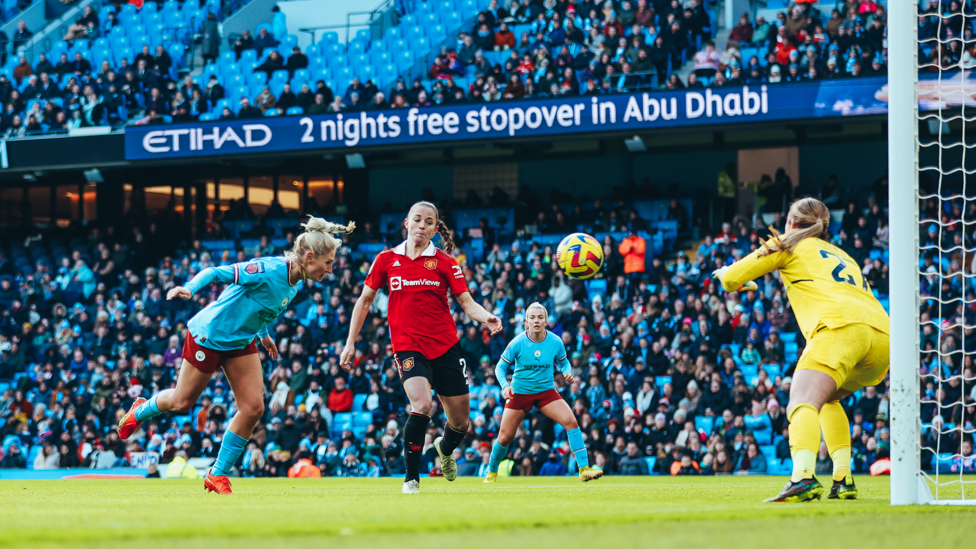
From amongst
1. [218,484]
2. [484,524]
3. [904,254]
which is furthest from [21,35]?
[484,524]

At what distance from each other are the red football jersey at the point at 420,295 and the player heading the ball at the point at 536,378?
341 centimetres

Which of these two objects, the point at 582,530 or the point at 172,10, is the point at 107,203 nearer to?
the point at 172,10

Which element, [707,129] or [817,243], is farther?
[707,129]

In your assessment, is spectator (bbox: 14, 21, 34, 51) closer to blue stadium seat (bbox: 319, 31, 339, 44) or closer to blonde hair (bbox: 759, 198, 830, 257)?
blue stadium seat (bbox: 319, 31, 339, 44)

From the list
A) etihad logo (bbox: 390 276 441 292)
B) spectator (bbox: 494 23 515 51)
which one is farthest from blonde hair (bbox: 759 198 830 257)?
spectator (bbox: 494 23 515 51)

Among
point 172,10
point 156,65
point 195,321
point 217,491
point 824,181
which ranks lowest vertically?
point 217,491

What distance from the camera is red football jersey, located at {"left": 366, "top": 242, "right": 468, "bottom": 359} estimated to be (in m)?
8.62

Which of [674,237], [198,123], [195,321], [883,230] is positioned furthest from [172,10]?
[195,321]

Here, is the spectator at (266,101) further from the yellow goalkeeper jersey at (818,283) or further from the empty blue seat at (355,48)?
the yellow goalkeeper jersey at (818,283)

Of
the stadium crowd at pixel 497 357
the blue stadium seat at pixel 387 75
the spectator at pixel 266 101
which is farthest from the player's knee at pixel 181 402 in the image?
the blue stadium seat at pixel 387 75

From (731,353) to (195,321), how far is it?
37.6ft

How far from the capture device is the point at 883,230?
19.5 metres

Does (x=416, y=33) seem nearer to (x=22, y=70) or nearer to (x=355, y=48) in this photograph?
(x=355, y=48)

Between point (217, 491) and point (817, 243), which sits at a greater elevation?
point (817, 243)
